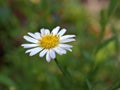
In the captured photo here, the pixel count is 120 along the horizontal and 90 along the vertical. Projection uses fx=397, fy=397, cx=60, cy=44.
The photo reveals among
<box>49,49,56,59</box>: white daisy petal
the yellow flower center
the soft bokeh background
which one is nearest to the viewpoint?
<box>49,49,56,59</box>: white daisy petal

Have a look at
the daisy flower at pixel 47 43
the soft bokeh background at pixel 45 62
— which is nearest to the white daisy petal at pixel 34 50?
the daisy flower at pixel 47 43

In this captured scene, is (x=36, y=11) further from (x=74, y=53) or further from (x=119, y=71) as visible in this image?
(x=119, y=71)

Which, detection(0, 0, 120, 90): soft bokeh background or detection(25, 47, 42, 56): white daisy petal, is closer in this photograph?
detection(25, 47, 42, 56): white daisy petal

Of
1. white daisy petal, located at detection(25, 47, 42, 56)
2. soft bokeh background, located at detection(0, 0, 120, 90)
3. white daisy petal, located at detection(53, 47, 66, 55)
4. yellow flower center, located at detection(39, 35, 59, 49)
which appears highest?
soft bokeh background, located at detection(0, 0, 120, 90)

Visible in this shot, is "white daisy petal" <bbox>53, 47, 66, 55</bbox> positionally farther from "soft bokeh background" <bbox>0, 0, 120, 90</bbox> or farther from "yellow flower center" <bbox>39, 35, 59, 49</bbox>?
"soft bokeh background" <bbox>0, 0, 120, 90</bbox>

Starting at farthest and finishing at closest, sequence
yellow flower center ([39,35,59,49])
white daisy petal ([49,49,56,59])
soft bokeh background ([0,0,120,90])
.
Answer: soft bokeh background ([0,0,120,90])
yellow flower center ([39,35,59,49])
white daisy petal ([49,49,56,59])

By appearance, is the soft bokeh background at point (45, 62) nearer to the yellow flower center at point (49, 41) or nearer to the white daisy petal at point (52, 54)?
the yellow flower center at point (49, 41)

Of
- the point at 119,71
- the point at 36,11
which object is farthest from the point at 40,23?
the point at 119,71

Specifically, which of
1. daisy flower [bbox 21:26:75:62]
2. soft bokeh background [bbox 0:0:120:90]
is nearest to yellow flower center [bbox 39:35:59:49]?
daisy flower [bbox 21:26:75:62]
